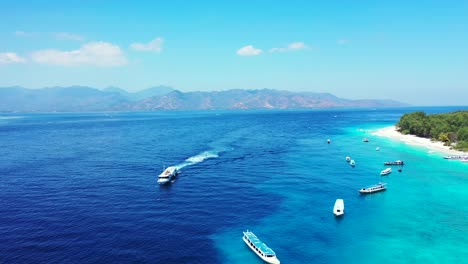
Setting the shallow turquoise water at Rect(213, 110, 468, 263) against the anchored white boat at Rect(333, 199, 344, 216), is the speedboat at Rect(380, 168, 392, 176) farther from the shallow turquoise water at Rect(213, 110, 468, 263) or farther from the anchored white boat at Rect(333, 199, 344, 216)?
the anchored white boat at Rect(333, 199, 344, 216)

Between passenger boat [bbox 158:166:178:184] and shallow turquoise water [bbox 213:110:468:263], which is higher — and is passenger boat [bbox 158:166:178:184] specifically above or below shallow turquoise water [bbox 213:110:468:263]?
above

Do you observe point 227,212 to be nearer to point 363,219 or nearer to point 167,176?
point 363,219

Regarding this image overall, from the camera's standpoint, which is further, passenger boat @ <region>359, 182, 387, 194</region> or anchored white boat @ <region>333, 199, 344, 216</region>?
passenger boat @ <region>359, 182, 387, 194</region>

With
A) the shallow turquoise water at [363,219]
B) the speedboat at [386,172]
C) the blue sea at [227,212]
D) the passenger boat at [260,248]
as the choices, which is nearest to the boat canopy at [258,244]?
the passenger boat at [260,248]

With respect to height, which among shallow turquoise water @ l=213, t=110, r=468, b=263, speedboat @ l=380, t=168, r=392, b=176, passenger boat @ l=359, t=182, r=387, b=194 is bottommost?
shallow turquoise water @ l=213, t=110, r=468, b=263

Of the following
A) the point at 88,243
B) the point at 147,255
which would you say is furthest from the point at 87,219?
the point at 147,255

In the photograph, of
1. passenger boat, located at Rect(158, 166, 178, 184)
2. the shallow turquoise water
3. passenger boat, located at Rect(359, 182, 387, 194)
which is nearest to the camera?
the shallow turquoise water

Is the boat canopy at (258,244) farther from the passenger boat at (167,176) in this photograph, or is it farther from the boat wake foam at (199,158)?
the boat wake foam at (199,158)

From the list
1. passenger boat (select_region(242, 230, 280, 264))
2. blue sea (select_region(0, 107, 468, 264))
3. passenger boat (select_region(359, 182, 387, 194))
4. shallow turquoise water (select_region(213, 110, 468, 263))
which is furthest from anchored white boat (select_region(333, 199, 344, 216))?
passenger boat (select_region(242, 230, 280, 264))
